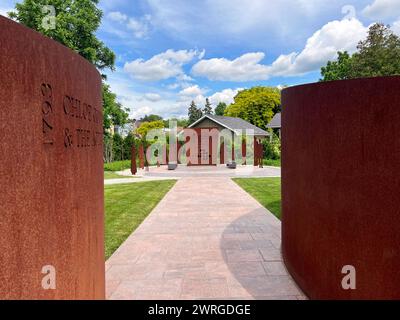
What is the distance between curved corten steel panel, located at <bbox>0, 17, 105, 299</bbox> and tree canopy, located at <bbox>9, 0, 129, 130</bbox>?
2469 centimetres

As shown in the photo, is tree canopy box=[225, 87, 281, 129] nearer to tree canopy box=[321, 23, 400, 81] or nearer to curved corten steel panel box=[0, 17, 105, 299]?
tree canopy box=[321, 23, 400, 81]

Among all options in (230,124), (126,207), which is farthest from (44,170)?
(230,124)

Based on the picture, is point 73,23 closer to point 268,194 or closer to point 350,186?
point 268,194

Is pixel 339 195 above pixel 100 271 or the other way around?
above

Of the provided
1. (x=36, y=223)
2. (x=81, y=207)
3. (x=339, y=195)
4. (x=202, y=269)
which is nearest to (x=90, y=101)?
(x=81, y=207)

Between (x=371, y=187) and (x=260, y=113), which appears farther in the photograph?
(x=260, y=113)

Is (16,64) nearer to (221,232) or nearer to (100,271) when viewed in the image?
(100,271)

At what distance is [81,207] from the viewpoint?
3016 millimetres

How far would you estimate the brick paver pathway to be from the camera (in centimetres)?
457

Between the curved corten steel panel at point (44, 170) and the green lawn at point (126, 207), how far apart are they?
3402 mm

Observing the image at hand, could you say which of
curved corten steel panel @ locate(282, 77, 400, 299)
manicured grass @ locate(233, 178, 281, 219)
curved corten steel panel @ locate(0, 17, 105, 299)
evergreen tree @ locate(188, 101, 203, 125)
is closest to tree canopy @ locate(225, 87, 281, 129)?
evergreen tree @ locate(188, 101, 203, 125)

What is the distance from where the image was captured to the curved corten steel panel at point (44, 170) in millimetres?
1928
